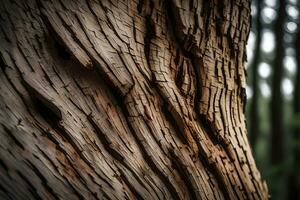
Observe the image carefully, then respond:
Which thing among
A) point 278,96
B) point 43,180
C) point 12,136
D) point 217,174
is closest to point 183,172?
point 217,174

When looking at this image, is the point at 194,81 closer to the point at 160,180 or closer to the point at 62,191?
the point at 160,180

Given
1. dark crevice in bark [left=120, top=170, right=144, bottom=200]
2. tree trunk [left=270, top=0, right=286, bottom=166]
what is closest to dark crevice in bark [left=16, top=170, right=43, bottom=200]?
dark crevice in bark [left=120, top=170, right=144, bottom=200]

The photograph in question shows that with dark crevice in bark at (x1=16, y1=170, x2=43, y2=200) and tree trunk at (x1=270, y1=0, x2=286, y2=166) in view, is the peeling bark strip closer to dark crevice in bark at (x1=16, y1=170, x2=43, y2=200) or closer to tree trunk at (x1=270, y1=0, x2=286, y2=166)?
dark crevice in bark at (x1=16, y1=170, x2=43, y2=200)

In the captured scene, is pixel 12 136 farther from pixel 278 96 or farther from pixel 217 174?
pixel 278 96

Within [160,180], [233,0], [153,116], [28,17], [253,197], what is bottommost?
[253,197]

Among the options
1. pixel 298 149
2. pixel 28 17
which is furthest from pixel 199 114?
pixel 298 149

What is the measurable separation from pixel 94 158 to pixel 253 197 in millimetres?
779

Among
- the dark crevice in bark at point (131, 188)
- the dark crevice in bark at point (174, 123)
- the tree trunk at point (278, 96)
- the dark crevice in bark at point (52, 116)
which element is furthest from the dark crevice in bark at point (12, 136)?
the tree trunk at point (278, 96)

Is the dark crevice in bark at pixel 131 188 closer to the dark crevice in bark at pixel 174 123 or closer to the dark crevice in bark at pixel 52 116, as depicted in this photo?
the dark crevice in bark at pixel 52 116

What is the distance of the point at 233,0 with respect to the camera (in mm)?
1342

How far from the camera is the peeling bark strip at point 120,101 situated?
95 centimetres

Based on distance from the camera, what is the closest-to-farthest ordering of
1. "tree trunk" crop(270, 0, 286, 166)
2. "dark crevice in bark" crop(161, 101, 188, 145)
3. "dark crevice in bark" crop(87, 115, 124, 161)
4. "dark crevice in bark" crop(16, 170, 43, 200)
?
"dark crevice in bark" crop(16, 170, 43, 200)
"dark crevice in bark" crop(87, 115, 124, 161)
"dark crevice in bark" crop(161, 101, 188, 145)
"tree trunk" crop(270, 0, 286, 166)

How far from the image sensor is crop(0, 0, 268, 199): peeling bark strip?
0.95 meters

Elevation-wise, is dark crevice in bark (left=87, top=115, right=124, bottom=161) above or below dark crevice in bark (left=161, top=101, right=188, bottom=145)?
above
